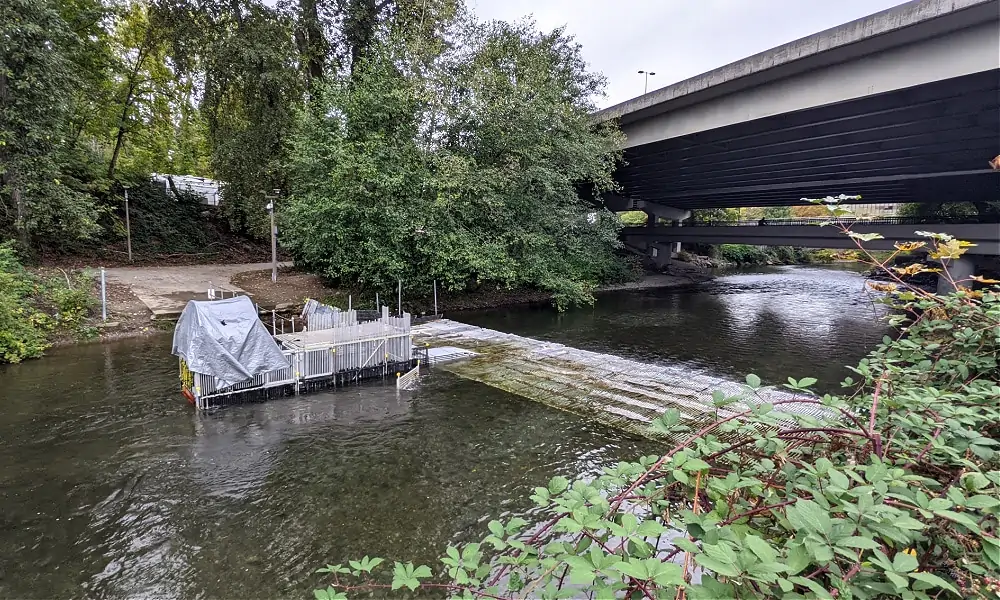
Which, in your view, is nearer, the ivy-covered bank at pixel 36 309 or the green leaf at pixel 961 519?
the green leaf at pixel 961 519

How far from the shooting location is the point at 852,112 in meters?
14.4

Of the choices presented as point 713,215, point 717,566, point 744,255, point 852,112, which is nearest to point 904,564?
point 717,566

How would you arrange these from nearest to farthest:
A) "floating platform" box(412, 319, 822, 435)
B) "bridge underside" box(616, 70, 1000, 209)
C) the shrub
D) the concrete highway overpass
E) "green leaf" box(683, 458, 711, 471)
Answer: "green leaf" box(683, 458, 711, 471) → "floating platform" box(412, 319, 822, 435) → the concrete highway overpass → the shrub → "bridge underside" box(616, 70, 1000, 209)

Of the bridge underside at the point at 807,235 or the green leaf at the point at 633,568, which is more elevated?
the bridge underside at the point at 807,235

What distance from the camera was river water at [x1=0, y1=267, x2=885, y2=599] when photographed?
18.3ft

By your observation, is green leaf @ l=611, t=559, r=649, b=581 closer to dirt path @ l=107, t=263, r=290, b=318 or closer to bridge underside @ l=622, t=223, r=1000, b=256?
bridge underside @ l=622, t=223, r=1000, b=256

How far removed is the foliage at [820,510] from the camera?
5.18 ft

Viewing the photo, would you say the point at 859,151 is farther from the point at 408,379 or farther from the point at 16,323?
the point at 16,323

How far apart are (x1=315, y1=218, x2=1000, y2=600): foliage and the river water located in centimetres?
421

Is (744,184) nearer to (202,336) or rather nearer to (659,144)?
(659,144)

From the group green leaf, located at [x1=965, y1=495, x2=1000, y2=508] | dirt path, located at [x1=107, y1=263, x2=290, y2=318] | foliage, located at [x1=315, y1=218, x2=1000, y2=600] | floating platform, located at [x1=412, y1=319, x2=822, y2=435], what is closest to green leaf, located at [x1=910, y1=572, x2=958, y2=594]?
foliage, located at [x1=315, y1=218, x2=1000, y2=600]

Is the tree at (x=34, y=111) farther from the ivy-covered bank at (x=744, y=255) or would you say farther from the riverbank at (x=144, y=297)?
the ivy-covered bank at (x=744, y=255)

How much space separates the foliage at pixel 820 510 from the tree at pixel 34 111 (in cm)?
2164

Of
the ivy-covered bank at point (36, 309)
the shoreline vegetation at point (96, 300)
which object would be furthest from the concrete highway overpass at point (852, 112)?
the ivy-covered bank at point (36, 309)
